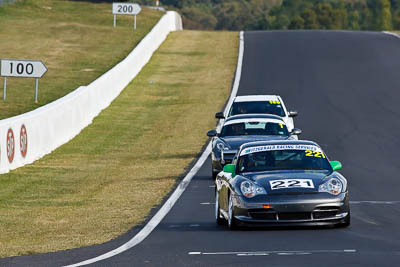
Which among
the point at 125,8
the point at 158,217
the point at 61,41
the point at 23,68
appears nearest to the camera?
the point at 158,217

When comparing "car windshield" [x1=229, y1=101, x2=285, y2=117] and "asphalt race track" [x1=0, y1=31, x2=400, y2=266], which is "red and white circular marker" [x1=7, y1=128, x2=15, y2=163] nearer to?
"asphalt race track" [x1=0, y1=31, x2=400, y2=266]

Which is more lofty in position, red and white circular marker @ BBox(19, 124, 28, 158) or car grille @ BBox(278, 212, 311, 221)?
red and white circular marker @ BBox(19, 124, 28, 158)

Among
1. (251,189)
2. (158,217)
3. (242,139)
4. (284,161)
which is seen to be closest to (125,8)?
(242,139)

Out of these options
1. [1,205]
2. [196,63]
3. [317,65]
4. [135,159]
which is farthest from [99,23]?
[1,205]

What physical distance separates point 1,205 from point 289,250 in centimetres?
849

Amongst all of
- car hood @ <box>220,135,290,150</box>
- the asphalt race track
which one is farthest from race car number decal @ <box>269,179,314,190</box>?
car hood @ <box>220,135,290,150</box>

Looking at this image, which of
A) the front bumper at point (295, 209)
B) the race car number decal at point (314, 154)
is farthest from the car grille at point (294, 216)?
the race car number decal at point (314, 154)

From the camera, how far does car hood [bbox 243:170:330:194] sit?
14.2 metres

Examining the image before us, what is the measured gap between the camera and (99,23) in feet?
225

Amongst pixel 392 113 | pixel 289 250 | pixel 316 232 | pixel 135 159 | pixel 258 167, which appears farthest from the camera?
pixel 392 113

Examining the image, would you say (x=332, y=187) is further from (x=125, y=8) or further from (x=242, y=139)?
(x=125, y=8)

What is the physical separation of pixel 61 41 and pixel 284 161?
46.2 m

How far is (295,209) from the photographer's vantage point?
46.2 ft

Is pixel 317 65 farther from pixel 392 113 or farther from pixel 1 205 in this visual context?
pixel 1 205
